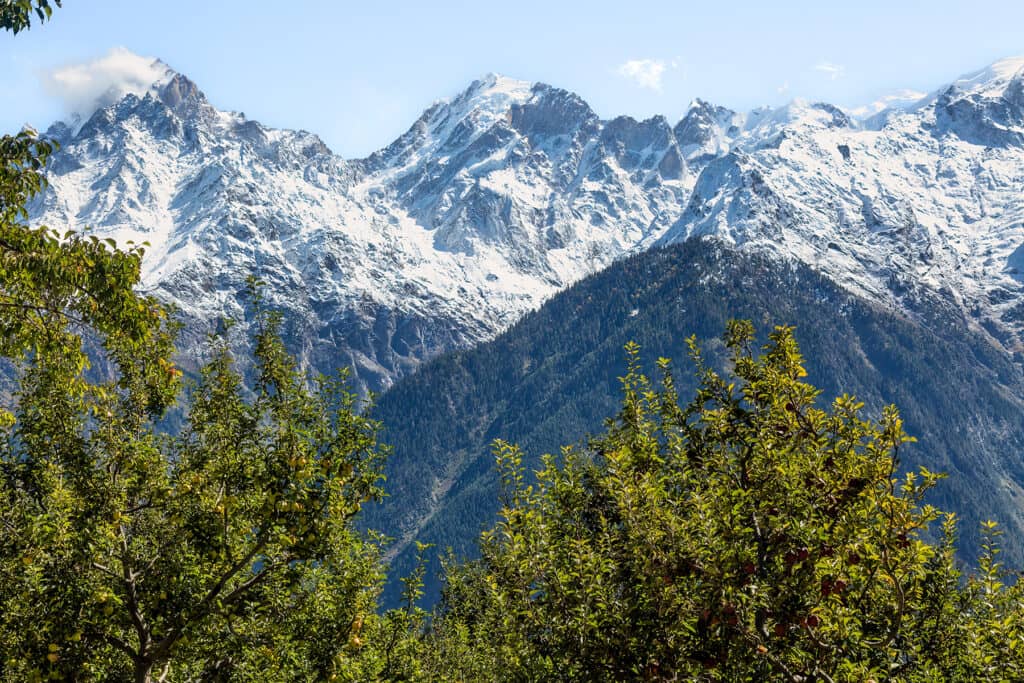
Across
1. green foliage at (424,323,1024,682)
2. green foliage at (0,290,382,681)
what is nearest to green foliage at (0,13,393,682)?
green foliage at (0,290,382,681)

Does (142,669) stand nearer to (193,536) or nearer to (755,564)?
(193,536)

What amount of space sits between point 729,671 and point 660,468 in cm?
444

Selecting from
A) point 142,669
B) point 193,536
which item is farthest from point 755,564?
point 142,669

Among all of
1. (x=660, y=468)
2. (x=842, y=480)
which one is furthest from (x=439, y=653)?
(x=842, y=480)

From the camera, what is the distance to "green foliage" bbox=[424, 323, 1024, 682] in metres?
12.6

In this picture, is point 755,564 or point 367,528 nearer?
point 755,564

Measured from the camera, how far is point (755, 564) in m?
13.1

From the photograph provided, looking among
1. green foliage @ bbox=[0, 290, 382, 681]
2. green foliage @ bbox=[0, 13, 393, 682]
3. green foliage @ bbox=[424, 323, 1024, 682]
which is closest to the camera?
green foliage @ bbox=[424, 323, 1024, 682]

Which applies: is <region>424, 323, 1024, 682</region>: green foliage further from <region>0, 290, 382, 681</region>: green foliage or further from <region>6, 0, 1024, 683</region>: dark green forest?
<region>0, 290, 382, 681</region>: green foliage

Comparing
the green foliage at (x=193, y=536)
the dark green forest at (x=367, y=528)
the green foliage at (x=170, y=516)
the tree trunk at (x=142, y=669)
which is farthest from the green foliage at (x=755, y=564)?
the tree trunk at (x=142, y=669)

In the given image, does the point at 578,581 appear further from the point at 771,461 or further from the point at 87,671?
the point at 87,671

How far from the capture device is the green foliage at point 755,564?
1256 cm

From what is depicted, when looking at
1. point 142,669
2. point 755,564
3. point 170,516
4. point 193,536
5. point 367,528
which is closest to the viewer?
point 755,564

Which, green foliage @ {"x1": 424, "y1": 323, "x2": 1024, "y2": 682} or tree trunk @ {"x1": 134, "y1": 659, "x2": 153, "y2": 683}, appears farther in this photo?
tree trunk @ {"x1": 134, "y1": 659, "x2": 153, "y2": 683}
